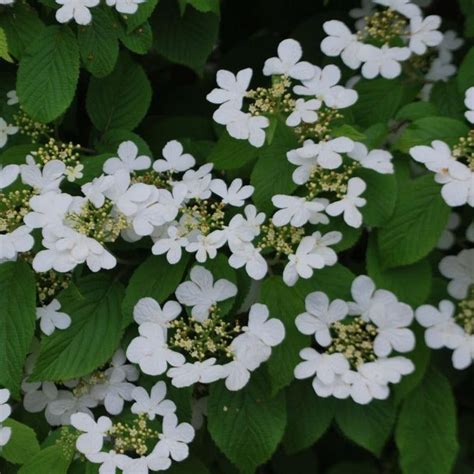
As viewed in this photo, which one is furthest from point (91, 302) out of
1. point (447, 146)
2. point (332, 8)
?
point (332, 8)

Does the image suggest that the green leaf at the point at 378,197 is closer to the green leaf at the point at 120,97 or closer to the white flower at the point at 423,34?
the white flower at the point at 423,34

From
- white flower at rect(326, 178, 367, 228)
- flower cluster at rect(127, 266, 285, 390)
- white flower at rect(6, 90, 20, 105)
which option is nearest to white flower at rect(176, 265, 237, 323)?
flower cluster at rect(127, 266, 285, 390)

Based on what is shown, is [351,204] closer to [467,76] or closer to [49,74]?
[467,76]

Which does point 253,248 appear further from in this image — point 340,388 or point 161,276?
point 340,388

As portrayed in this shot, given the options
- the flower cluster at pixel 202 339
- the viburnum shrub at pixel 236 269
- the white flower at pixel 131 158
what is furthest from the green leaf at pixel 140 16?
the flower cluster at pixel 202 339

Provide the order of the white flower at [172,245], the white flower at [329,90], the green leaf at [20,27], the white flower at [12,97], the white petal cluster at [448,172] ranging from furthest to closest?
the white flower at [12,97]
the green leaf at [20,27]
the white flower at [329,90]
the white flower at [172,245]
the white petal cluster at [448,172]
